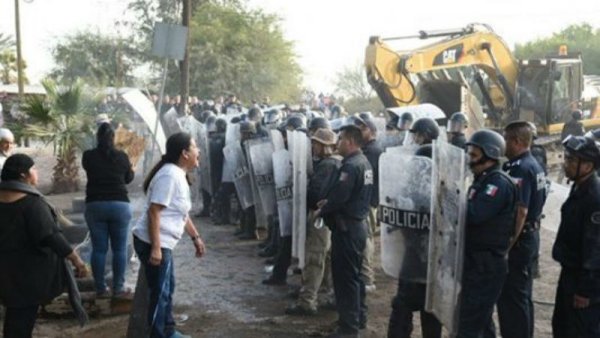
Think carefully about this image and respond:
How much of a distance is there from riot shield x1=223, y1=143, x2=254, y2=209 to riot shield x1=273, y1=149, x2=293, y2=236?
2.27 m

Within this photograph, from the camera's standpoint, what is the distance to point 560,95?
17.0m

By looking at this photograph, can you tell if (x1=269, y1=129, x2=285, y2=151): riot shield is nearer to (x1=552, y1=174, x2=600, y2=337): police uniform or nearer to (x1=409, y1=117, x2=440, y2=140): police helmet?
(x1=409, y1=117, x2=440, y2=140): police helmet

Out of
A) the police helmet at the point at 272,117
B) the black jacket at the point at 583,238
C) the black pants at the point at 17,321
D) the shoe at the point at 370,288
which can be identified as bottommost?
the shoe at the point at 370,288

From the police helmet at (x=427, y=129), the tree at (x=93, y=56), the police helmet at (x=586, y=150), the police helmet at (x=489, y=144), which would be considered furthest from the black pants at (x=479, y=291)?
the tree at (x=93, y=56)

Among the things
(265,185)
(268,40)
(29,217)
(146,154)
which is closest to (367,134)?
(265,185)

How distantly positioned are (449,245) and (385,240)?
0.82 meters

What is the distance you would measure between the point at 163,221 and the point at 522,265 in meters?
2.84

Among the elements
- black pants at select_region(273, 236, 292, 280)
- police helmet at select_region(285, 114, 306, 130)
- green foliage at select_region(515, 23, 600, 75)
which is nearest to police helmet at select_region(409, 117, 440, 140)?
black pants at select_region(273, 236, 292, 280)

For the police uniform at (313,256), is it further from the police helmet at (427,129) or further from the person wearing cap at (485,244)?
the person wearing cap at (485,244)

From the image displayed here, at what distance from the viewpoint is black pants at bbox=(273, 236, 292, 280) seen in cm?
771

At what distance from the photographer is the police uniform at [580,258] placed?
4582mm

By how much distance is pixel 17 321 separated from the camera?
4.78 meters

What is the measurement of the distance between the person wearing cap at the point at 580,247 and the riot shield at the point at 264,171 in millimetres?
4306

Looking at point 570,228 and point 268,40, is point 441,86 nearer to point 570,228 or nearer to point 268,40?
point 570,228
